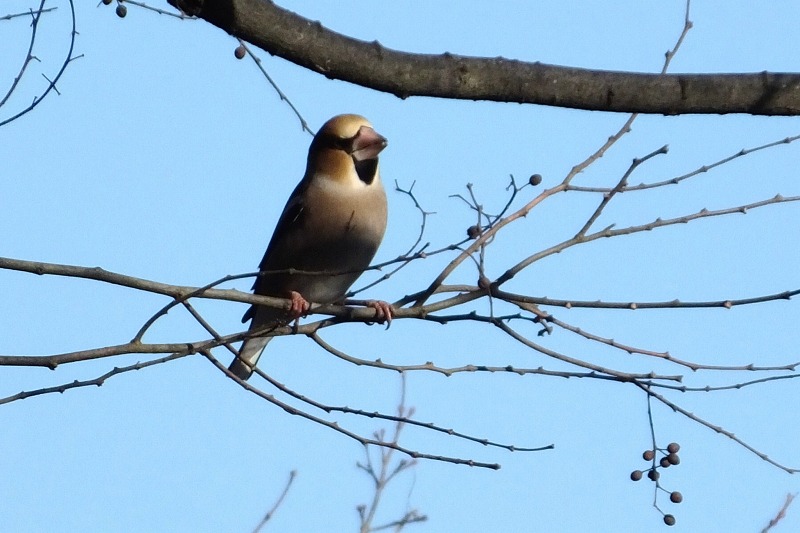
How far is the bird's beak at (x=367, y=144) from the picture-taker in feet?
16.6

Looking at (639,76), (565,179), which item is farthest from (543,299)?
(639,76)

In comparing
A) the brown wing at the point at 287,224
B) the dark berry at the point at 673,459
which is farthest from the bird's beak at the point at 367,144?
the dark berry at the point at 673,459

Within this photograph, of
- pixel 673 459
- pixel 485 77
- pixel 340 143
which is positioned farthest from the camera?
pixel 340 143

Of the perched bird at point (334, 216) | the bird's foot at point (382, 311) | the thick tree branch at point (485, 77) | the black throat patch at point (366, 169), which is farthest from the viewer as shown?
the black throat patch at point (366, 169)

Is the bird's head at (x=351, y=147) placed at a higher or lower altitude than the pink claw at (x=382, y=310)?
higher

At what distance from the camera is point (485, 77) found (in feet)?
8.59

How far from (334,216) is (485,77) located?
2.48m

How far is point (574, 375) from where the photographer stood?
3197mm

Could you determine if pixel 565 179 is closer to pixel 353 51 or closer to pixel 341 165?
pixel 353 51

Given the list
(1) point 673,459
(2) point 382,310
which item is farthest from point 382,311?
(1) point 673,459

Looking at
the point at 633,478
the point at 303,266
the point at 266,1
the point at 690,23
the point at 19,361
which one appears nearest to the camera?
the point at 266,1

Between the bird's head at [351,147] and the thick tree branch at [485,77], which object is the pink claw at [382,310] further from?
the thick tree branch at [485,77]

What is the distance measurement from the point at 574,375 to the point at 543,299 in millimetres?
266

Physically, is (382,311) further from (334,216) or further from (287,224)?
(287,224)
